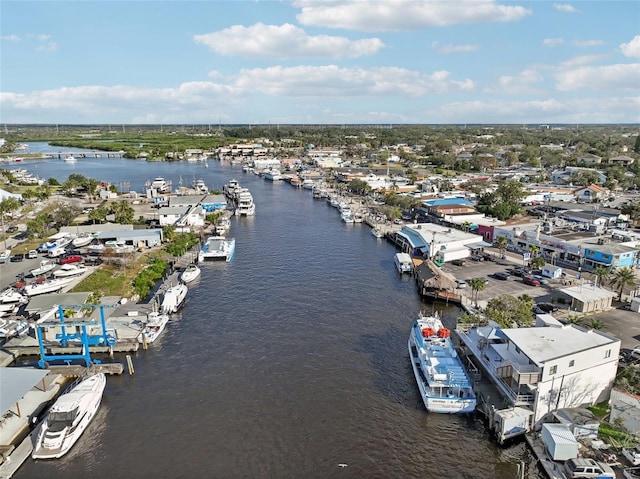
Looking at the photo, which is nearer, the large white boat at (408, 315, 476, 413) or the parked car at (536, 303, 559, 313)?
the large white boat at (408, 315, 476, 413)

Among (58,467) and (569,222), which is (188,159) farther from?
(58,467)

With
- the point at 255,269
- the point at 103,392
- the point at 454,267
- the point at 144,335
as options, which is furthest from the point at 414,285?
the point at 103,392

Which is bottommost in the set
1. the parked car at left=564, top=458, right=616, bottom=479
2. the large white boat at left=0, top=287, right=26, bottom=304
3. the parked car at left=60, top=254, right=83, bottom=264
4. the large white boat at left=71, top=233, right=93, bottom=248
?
the parked car at left=564, top=458, right=616, bottom=479

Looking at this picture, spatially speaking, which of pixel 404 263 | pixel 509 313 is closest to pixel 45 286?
pixel 404 263

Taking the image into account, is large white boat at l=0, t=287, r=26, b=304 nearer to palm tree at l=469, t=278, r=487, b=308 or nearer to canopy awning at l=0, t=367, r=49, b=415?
canopy awning at l=0, t=367, r=49, b=415

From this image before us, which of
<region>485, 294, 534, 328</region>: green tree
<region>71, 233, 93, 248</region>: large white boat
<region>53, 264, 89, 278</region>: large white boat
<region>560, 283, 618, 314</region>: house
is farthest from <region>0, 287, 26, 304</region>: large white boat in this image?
<region>560, 283, 618, 314</region>: house

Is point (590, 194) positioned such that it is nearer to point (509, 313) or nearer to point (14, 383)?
point (509, 313)
